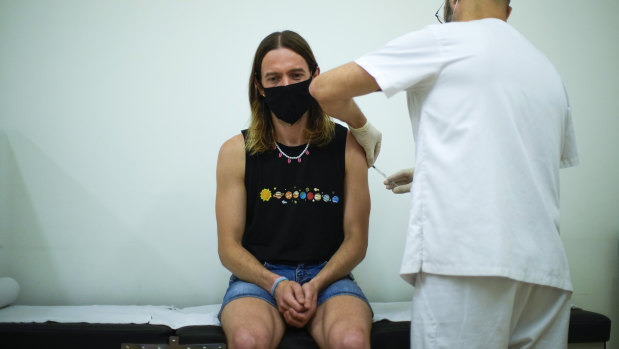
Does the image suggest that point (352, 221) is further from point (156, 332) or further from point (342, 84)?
point (156, 332)

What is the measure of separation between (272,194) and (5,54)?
1442 mm

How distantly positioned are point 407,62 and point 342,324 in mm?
731

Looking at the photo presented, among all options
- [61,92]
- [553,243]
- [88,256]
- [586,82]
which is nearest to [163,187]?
[88,256]

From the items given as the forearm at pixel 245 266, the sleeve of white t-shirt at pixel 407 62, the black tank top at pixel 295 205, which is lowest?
the forearm at pixel 245 266

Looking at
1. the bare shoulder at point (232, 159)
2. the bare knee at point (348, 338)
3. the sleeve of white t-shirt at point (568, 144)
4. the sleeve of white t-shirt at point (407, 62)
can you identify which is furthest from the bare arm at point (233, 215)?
the sleeve of white t-shirt at point (568, 144)

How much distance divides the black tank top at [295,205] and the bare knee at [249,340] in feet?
1.11

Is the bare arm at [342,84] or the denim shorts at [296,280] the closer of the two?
the bare arm at [342,84]

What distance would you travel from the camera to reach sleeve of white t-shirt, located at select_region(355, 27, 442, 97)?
996 millimetres

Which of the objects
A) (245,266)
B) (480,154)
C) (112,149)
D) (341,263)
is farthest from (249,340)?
(112,149)

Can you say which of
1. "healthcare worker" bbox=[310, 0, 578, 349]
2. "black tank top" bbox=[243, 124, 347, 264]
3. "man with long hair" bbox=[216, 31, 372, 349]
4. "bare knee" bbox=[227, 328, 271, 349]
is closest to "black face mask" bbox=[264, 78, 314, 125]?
"man with long hair" bbox=[216, 31, 372, 349]

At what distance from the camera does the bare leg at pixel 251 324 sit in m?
1.21

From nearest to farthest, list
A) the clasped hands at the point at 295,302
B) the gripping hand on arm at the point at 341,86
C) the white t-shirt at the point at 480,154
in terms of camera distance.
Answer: the white t-shirt at the point at 480,154 < the gripping hand on arm at the point at 341,86 < the clasped hands at the point at 295,302

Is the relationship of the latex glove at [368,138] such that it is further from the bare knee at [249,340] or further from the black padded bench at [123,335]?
the bare knee at [249,340]

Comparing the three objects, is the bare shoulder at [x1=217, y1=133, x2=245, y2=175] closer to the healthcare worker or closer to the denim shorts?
the denim shorts
